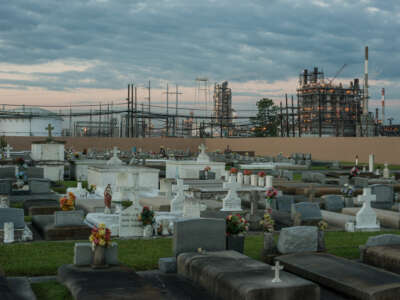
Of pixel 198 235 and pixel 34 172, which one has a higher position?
pixel 34 172

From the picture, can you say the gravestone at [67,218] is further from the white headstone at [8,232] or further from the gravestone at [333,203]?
the gravestone at [333,203]

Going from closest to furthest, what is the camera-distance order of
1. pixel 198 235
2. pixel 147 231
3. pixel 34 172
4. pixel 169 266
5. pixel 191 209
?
pixel 169 266 → pixel 198 235 → pixel 147 231 → pixel 191 209 → pixel 34 172

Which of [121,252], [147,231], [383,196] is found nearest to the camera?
[121,252]

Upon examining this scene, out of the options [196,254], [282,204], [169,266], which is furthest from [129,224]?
[282,204]

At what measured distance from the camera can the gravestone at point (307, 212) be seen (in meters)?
16.2

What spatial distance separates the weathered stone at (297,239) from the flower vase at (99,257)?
339 cm

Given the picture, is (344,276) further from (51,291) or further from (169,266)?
(51,291)

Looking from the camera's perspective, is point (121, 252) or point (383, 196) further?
point (383, 196)

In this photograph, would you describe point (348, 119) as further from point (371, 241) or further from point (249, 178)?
point (371, 241)

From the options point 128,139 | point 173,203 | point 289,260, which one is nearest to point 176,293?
point 289,260

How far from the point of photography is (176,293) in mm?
8219

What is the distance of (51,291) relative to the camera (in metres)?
8.18

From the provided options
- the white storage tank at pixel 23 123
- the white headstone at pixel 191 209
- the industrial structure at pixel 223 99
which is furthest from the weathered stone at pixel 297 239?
the industrial structure at pixel 223 99

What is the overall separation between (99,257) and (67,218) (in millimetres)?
5330
